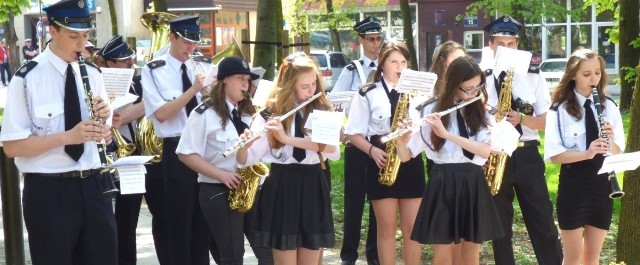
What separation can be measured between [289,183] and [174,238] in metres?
1.34

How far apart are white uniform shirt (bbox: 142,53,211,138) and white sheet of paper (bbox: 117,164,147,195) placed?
6.30 feet

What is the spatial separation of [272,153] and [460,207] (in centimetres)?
131

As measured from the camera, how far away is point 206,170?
688cm

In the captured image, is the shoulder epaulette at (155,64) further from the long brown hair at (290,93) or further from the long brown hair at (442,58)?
the long brown hair at (442,58)

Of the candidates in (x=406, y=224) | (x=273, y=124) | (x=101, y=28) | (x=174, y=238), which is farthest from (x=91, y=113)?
(x=101, y=28)

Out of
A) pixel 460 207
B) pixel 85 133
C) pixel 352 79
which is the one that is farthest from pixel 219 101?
pixel 352 79

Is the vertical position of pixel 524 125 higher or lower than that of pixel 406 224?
higher

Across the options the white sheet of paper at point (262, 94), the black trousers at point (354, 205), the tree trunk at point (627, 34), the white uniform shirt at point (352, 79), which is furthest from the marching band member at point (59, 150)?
the tree trunk at point (627, 34)

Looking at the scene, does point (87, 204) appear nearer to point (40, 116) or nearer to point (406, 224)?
point (40, 116)

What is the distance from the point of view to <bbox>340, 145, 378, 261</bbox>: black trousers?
8461 mm

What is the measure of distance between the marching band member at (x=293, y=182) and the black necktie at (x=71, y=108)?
1297 millimetres

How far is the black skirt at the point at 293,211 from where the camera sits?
22.1 ft

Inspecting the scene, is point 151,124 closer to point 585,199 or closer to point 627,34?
point 585,199

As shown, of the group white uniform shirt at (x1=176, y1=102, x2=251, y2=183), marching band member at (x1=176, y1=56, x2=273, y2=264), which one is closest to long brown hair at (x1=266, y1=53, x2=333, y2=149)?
marching band member at (x1=176, y1=56, x2=273, y2=264)
